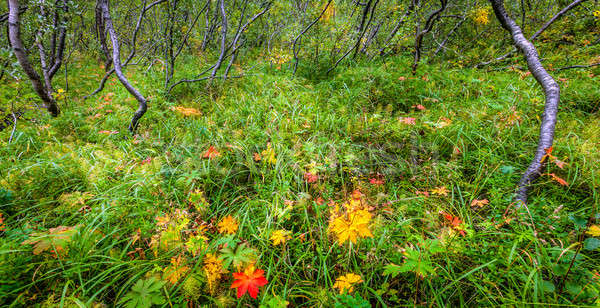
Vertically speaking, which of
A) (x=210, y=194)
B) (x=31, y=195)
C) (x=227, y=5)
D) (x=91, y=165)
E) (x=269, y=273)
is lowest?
(x=269, y=273)

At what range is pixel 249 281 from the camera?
1.25 m

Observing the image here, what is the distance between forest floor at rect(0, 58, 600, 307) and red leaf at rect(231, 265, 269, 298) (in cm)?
2

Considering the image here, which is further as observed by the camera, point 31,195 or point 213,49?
point 213,49

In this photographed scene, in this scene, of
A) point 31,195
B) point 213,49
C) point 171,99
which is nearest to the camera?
point 31,195

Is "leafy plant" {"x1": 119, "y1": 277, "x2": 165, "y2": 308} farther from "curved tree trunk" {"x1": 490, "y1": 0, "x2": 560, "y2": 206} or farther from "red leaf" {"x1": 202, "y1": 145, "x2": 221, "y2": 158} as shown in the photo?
"curved tree trunk" {"x1": 490, "y1": 0, "x2": 560, "y2": 206}

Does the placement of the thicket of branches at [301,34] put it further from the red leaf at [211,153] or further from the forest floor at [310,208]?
the red leaf at [211,153]

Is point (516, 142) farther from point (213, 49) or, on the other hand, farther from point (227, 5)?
point (213, 49)

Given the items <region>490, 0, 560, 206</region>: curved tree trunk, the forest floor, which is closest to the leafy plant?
the forest floor

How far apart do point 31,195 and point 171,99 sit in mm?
3045

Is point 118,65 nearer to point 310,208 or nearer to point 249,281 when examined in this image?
point 310,208

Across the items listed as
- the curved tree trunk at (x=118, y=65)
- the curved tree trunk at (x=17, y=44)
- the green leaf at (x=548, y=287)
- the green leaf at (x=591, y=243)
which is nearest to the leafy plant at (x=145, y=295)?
the green leaf at (x=548, y=287)

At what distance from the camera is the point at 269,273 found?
Answer: 143cm

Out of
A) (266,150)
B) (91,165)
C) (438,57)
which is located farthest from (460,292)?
(438,57)

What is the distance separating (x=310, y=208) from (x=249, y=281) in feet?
2.66
